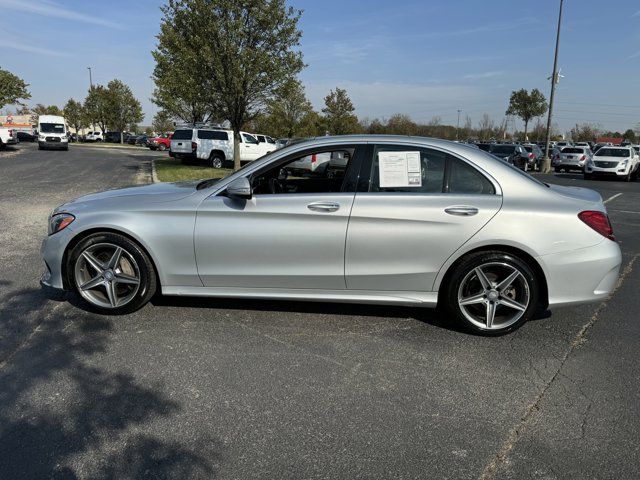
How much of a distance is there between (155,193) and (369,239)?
1961 mm

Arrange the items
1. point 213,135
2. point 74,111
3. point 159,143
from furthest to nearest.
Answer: point 74,111
point 159,143
point 213,135

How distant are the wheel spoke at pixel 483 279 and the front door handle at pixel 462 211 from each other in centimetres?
47

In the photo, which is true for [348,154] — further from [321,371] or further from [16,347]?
[16,347]

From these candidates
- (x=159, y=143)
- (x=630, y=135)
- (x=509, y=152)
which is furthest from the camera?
(x=630, y=135)

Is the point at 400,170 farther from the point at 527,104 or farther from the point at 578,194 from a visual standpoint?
the point at 527,104

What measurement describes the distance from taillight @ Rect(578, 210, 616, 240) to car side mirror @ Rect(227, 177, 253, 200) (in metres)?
2.67

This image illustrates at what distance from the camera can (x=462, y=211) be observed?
12.9ft

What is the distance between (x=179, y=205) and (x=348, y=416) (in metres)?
2.28

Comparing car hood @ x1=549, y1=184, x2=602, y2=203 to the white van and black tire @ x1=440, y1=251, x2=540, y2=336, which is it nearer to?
black tire @ x1=440, y1=251, x2=540, y2=336

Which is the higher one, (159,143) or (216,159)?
(159,143)

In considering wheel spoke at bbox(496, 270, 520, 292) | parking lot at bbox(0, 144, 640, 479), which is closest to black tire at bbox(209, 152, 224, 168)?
parking lot at bbox(0, 144, 640, 479)

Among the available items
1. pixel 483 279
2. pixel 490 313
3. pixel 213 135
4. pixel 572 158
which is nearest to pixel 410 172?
pixel 483 279

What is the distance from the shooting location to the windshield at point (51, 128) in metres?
37.0

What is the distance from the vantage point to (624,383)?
3.39 meters
